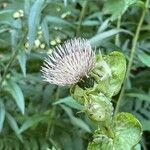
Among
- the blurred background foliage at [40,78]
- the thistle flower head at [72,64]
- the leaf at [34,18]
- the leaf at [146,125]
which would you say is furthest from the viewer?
the leaf at [146,125]

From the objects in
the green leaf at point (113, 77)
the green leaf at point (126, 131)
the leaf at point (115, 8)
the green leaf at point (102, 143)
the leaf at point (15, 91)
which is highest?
the green leaf at point (113, 77)

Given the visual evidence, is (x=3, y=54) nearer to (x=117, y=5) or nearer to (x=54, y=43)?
(x=54, y=43)

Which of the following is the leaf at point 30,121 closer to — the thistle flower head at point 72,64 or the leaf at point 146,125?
the leaf at point 146,125

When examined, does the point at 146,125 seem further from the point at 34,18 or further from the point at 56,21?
the point at 34,18

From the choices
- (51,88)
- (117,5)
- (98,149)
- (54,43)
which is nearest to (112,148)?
(98,149)

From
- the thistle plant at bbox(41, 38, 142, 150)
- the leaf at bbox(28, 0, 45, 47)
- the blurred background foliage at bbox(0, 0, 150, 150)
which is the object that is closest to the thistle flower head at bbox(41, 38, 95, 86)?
the thistle plant at bbox(41, 38, 142, 150)

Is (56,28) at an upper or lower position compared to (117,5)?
lower

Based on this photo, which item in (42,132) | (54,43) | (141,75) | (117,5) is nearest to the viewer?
(117,5)

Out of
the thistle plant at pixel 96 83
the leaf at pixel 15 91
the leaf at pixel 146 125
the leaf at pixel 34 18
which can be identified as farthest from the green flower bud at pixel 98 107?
the leaf at pixel 146 125
